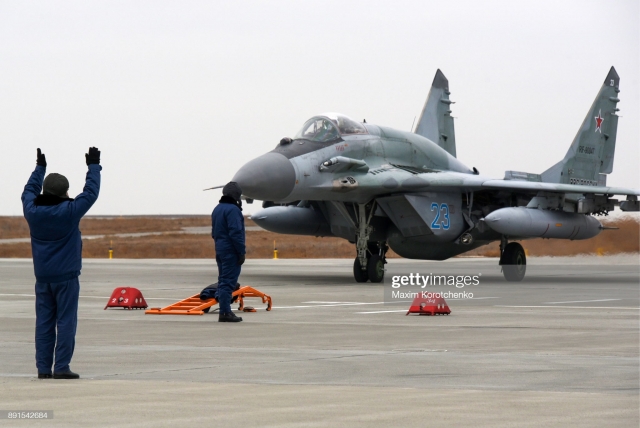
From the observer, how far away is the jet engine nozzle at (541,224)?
23.8m

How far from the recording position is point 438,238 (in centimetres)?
2488

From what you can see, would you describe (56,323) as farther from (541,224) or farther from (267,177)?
(541,224)

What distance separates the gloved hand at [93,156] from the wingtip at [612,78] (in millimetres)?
24541

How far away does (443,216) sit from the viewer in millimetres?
24984

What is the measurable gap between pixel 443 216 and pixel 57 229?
17.4 metres

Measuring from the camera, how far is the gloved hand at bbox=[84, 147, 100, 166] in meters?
8.46

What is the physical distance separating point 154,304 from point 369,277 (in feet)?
26.0

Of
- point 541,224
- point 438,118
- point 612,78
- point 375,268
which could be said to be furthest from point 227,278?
point 612,78

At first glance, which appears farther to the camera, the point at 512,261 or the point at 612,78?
the point at 612,78

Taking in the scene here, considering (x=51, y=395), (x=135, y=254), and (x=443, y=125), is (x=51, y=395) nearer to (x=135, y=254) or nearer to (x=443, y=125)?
(x=443, y=125)

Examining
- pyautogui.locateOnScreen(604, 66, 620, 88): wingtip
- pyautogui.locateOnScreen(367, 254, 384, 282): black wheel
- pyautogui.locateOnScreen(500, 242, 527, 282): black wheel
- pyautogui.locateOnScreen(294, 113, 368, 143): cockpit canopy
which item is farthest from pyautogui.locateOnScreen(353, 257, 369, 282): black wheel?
pyautogui.locateOnScreen(604, 66, 620, 88): wingtip

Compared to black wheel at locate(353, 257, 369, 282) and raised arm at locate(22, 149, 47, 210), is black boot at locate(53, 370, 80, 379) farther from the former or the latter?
black wheel at locate(353, 257, 369, 282)

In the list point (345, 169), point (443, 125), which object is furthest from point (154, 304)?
point (443, 125)

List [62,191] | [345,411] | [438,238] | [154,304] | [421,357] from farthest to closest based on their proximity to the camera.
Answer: [438,238], [154,304], [421,357], [62,191], [345,411]
